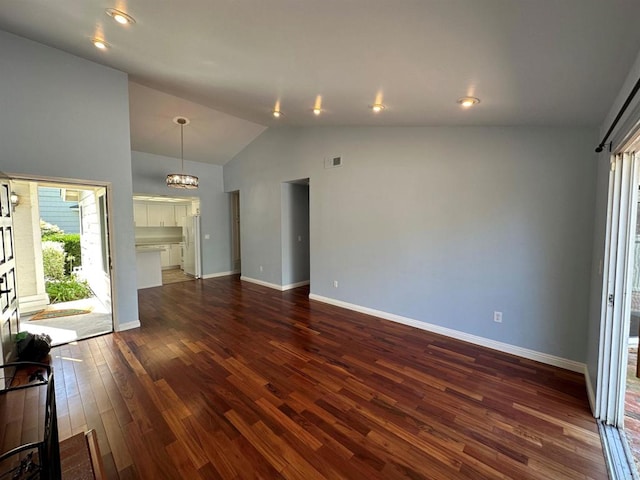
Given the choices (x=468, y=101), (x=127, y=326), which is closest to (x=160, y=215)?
(x=127, y=326)

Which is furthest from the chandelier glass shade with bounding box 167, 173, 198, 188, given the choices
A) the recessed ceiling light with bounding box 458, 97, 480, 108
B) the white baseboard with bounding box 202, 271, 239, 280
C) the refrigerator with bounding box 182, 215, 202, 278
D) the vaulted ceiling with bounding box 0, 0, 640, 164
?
the recessed ceiling light with bounding box 458, 97, 480, 108

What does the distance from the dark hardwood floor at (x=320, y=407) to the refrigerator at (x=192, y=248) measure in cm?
343

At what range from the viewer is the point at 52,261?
591 centimetres

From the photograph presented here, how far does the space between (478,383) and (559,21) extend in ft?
8.70

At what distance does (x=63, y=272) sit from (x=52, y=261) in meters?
0.36

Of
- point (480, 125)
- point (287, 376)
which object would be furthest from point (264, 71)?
point (287, 376)

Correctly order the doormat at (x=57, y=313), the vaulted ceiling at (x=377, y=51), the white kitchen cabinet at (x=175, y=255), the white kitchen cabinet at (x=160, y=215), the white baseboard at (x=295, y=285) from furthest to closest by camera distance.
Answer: the white kitchen cabinet at (x=175, y=255) → the white kitchen cabinet at (x=160, y=215) → the white baseboard at (x=295, y=285) → the doormat at (x=57, y=313) → the vaulted ceiling at (x=377, y=51)

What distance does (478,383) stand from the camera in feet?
8.35

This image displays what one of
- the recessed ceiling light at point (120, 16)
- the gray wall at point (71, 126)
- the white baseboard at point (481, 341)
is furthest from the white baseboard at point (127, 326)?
the recessed ceiling light at point (120, 16)

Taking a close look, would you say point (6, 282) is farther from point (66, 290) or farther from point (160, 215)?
point (160, 215)

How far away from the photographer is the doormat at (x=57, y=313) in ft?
14.2

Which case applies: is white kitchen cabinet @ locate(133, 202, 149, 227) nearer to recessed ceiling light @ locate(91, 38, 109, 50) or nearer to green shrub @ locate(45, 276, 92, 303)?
green shrub @ locate(45, 276, 92, 303)

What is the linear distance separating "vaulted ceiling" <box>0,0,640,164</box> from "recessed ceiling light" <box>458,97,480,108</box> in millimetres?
66

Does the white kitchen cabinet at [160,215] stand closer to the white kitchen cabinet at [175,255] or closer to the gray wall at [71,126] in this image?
the white kitchen cabinet at [175,255]
